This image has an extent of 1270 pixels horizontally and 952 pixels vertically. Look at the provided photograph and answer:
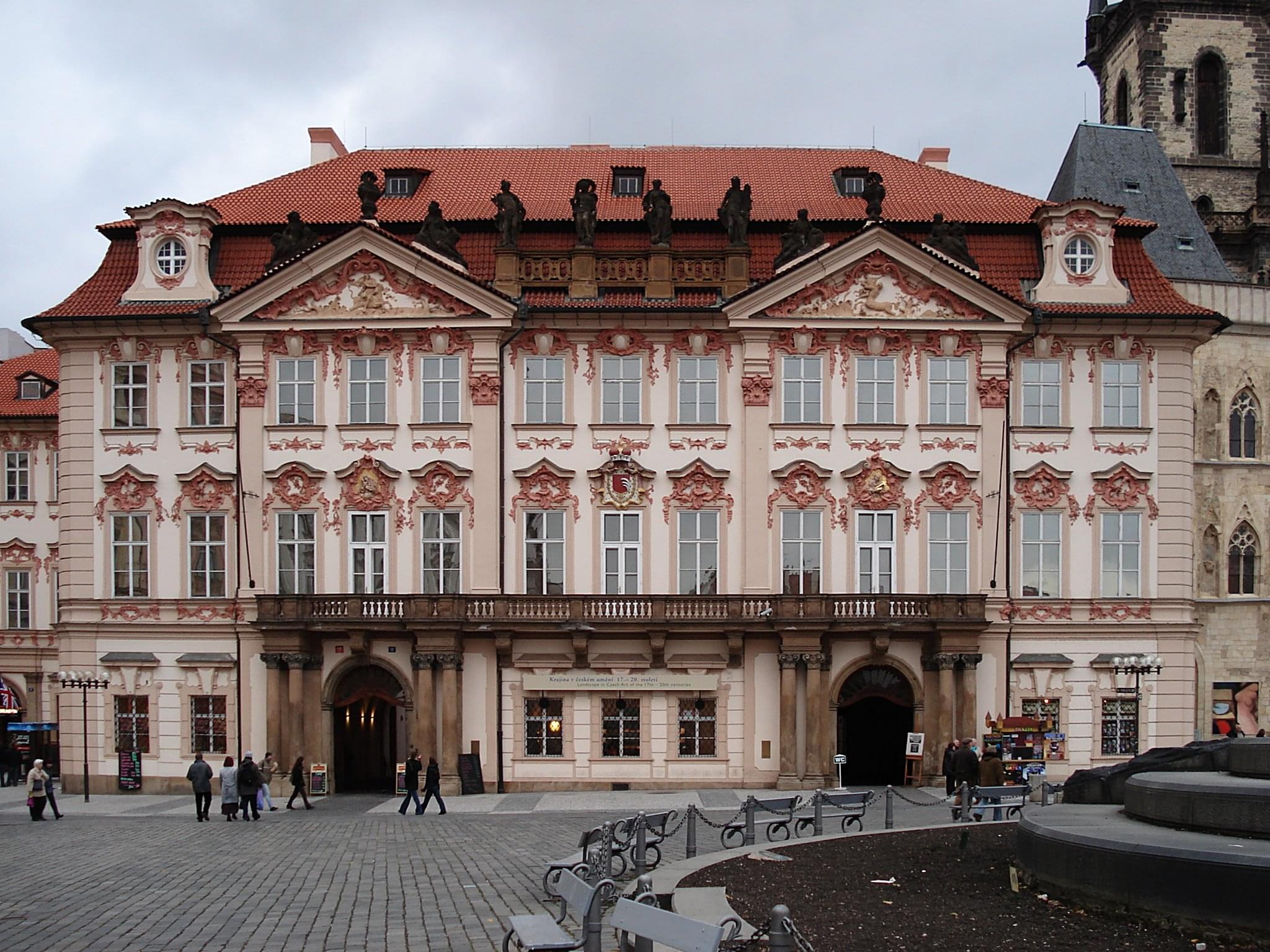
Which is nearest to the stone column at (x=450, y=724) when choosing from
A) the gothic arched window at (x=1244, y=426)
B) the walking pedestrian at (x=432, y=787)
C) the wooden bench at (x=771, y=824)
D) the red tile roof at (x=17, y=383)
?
the walking pedestrian at (x=432, y=787)

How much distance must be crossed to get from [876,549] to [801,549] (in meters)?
1.99

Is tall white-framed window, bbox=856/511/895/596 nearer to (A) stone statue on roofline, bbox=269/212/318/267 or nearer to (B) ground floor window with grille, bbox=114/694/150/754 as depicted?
(A) stone statue on roofline, bbox=269/212/318/267

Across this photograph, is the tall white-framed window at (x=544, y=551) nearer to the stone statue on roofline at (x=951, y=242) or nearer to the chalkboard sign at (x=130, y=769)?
the chalkboard sign at (x=130, y=769)

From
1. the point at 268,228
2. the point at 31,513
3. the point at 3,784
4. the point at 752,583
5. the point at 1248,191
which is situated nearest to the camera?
the point at 752,583

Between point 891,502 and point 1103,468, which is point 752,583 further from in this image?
point 1103,468

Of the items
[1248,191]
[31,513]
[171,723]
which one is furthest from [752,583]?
[1248,191]

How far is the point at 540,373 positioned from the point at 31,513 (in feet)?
83.3

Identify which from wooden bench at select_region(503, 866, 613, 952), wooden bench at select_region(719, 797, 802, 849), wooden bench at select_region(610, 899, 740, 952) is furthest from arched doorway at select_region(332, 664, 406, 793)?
wooden bench at select_region(610, 899, 740, 952)

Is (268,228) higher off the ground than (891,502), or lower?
higher

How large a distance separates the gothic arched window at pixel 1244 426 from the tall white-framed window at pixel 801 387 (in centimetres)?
1693

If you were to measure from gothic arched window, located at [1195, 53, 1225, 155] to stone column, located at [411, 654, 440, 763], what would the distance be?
43899 mm

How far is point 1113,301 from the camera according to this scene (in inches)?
1624

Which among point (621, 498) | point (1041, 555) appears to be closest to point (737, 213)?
point (621, 498)

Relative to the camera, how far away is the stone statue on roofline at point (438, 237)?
4059 centimetres
